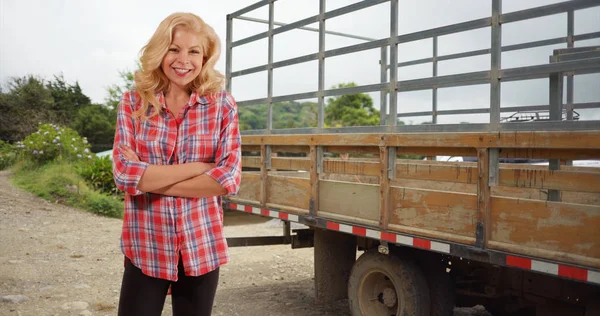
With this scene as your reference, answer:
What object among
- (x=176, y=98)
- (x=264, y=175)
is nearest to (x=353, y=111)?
(x=264, y=175)

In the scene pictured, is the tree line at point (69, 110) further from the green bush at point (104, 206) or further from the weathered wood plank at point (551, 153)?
the weathered wood plank at point (551, 153)

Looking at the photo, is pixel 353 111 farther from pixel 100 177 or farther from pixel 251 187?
pixel 251 187

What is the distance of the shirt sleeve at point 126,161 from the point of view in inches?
73.5

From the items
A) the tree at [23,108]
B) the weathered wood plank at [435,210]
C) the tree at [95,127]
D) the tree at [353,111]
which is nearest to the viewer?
the weathered wood plank at [435,210]

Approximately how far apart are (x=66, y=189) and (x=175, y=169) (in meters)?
11.5

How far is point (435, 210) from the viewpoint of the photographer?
354cm

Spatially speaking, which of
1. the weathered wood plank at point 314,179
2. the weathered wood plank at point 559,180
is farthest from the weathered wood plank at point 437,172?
the weathered wood plank at point 559,180

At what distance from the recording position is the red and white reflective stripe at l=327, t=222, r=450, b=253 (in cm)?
351

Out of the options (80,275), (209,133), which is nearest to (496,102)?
(209,133)

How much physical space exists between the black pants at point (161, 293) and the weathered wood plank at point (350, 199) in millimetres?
2198

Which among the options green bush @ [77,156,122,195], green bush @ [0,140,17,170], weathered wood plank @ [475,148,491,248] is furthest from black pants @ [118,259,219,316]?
green bush @ [0,140,17,170]

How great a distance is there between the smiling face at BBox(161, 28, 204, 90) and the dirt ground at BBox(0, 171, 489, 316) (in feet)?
12.1

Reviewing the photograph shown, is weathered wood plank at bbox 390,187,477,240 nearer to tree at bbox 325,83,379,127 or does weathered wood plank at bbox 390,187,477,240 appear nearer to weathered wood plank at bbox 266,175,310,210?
weathered wood plank at bbox 266,175,310,210

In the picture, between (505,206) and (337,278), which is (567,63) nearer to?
(505,206)
